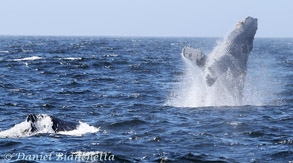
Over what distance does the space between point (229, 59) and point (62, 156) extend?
29.7ft

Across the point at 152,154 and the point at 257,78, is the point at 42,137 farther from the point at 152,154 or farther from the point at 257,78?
the point at 257,78

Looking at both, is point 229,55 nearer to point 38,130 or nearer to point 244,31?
point 244,31

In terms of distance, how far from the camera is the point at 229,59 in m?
18.1

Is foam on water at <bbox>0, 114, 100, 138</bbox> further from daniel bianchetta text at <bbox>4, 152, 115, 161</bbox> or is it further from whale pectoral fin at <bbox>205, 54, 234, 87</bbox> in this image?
whale pectoral fin at <bbox>205, 54, 234, 87</bbox>

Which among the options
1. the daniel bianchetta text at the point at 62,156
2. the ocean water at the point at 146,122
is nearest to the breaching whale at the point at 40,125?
the ocean water at the point at 146,122

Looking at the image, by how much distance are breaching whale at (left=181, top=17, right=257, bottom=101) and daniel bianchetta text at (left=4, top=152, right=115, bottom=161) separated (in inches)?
288

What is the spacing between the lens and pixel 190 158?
10953mm

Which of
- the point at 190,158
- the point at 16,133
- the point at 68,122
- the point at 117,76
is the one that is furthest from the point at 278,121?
the point at 117,76

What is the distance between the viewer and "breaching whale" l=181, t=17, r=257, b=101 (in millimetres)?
17609

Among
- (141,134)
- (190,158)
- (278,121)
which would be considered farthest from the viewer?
(278,121)

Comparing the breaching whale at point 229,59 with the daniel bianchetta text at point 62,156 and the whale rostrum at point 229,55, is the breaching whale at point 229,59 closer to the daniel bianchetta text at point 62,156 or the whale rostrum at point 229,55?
the whale rostrum at point 229,55

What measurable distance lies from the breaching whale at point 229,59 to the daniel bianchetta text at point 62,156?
7.32 meters

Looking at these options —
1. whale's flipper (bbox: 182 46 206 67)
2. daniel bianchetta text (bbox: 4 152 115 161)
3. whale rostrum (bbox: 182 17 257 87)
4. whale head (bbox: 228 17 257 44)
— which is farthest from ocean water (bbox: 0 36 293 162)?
whale head (bbox: 228 17 257 44)

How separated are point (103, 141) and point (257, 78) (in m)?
22.6
